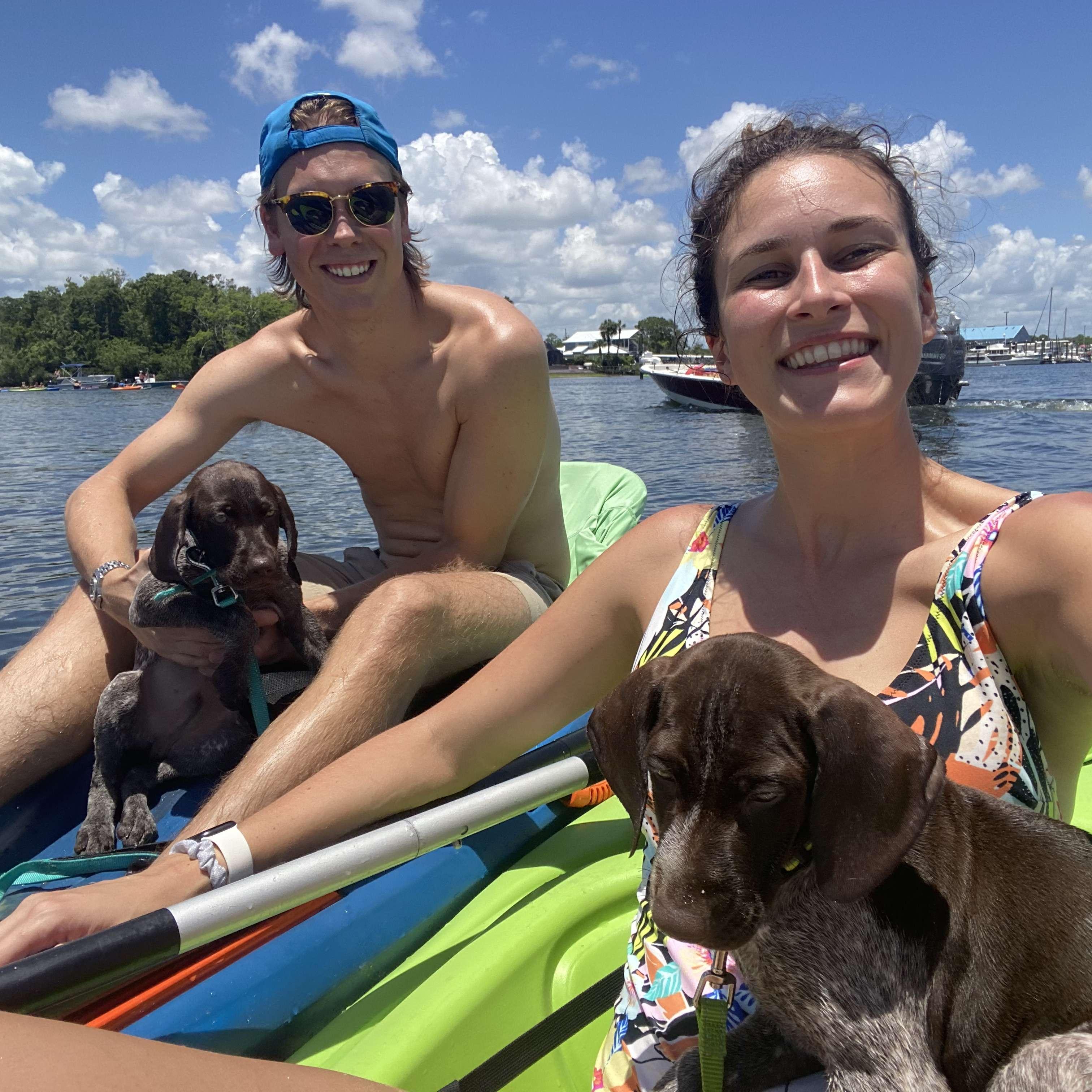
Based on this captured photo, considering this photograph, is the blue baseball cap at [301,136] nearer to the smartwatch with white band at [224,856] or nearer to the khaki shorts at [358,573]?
the khaki shorts at [358,573]

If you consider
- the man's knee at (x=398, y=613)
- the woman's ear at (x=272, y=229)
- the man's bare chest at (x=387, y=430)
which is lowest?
the man's knee at (x=398, y=613)

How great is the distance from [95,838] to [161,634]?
75 cm

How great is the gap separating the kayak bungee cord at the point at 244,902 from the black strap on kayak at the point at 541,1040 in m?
0.50

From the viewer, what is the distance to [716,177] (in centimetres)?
242

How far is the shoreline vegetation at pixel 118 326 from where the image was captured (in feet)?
318

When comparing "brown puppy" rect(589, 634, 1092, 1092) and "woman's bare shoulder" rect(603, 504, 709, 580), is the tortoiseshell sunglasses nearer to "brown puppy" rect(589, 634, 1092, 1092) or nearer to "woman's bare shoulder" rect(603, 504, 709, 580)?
"woman's bare shoulder" rect(603, 504, 709, 580)

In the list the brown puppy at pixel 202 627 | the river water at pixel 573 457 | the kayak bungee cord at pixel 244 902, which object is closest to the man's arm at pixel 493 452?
the brown puppy at pixel 202 627

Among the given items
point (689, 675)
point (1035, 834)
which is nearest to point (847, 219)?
point (689, 675)

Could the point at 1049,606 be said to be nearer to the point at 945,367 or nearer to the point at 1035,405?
the point at 945,367

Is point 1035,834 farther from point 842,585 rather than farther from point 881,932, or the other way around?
point 842,585

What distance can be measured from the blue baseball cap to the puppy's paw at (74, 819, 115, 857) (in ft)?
8.80

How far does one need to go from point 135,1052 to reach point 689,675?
99cm

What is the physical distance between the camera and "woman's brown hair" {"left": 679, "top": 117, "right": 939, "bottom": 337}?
2207 millimetres

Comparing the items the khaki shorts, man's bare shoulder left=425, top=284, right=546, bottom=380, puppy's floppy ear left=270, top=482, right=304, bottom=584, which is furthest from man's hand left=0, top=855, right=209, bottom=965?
man's bare shoulder left=425, top=284, right=546, bottom=380
